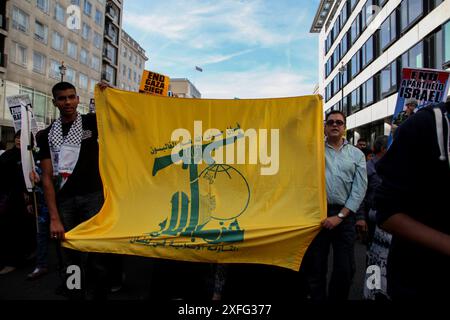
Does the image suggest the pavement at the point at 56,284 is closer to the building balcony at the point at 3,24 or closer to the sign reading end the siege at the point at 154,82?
the sign reading end the siege at the point at 154,82

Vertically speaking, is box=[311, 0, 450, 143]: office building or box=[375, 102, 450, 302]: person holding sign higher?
box=[311, 0, 450, 143]: office building

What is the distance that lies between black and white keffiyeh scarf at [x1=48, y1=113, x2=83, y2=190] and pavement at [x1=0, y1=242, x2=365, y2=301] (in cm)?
137

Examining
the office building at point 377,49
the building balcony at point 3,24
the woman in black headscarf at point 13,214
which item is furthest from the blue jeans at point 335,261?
the building balcony at point 3,24

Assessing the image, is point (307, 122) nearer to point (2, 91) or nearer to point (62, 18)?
point (2, 91)

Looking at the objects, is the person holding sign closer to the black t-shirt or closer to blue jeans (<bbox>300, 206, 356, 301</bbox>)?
blue jeans (<bbox>300, 206, 356, 301</bbox>)

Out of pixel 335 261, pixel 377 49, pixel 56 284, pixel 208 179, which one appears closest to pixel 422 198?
pixel 335 261

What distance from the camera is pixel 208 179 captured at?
3543mm

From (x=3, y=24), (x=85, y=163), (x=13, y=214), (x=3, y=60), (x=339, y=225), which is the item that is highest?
(x=3, y=24)

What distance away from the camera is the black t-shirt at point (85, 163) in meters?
3.43

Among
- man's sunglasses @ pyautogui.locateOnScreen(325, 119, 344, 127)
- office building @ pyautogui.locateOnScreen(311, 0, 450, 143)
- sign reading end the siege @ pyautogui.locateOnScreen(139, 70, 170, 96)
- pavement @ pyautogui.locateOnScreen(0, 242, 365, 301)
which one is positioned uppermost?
office building @ pyautogui.locateOnScreen(311, 0, 450, 143)

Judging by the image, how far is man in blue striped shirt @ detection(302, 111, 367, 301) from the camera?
3342mm

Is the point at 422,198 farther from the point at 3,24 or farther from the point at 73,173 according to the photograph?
the point at 3,24

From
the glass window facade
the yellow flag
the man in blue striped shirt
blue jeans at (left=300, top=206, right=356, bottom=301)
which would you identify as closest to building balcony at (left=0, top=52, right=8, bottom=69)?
the glass window facade

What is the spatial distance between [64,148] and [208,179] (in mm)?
1365
